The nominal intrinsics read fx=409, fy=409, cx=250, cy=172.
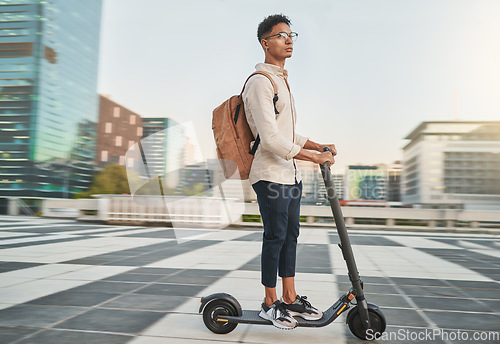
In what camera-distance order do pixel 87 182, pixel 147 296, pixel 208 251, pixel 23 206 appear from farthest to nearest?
pixel 87 182
pixel 23 206
pixel 208 251
pixel 147 296

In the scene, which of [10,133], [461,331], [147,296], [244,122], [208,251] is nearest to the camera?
[244,122]

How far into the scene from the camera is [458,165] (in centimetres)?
10738

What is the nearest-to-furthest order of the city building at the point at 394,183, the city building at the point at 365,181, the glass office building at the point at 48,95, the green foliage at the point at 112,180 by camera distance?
the green foliage at the point at 112,180 < the glass office building at the point at 48,95 < the city building at the point at 365,181 < the city building at the point at 394,183

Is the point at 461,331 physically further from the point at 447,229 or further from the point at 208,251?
the point at 447,229

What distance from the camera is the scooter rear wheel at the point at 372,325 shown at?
7.19 feet

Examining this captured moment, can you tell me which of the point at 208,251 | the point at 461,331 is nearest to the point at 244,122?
the point at 461,331

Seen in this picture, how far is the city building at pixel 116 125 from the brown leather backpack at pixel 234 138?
10827 centimetres

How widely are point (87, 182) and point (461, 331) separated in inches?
4188

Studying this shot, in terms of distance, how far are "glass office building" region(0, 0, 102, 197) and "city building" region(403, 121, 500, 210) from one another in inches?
3414

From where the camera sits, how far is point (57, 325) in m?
2.38

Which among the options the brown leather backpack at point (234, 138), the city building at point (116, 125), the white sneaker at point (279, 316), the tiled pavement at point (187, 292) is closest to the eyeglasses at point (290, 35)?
the brown leather backpack at point (234, 138)

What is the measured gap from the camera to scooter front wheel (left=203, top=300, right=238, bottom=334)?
228cm

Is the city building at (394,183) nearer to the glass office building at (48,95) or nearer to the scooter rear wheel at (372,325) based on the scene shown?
the glass office building at (48,95)

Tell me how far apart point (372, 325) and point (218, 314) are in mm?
839
